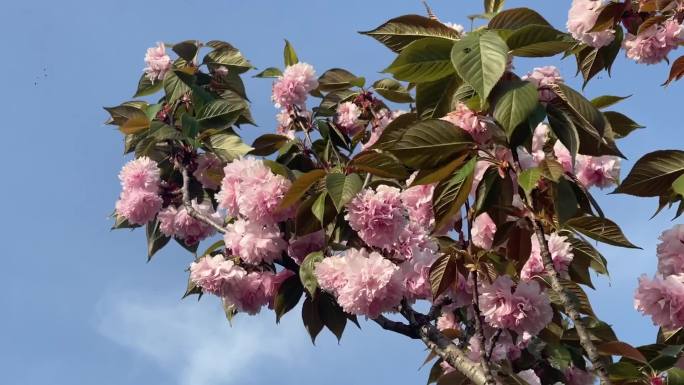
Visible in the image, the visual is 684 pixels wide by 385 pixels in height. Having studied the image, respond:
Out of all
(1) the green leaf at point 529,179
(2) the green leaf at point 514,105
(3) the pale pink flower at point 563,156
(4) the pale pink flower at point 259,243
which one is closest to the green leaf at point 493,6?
(2) the green leaf at point 514,105

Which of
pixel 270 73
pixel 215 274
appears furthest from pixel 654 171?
pixel 270 73

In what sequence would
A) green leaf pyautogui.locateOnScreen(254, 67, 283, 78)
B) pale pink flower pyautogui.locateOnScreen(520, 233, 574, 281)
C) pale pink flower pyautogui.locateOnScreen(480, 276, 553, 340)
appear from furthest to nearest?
green leaf pyautogui.locateOnScreen(254, 67, 283, 78) → pale pink flower pyautogui.locateOnScreen(520, 233, 574, 281) → pale pink flower pyautogui.locateOnScreen(480, 276, 553, 340)

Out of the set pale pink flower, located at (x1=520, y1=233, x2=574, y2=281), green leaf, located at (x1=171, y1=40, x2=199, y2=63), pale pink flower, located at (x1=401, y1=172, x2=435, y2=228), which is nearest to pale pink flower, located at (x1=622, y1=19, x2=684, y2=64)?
pale pink flower, located at (x1=520, y1=233, x2=574, y2=281)

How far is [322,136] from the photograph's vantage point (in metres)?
3.39

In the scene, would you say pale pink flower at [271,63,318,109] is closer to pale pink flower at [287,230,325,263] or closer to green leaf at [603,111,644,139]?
pale pink flower at [287,230,325,263]

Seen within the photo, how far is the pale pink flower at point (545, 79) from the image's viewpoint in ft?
7.03

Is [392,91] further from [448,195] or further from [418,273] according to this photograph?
[448,195]

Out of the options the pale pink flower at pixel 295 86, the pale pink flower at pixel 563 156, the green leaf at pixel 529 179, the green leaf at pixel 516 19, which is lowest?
the green leaf at pixel 529 179

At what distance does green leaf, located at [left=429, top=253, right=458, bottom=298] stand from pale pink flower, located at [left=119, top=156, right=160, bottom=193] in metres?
1.70

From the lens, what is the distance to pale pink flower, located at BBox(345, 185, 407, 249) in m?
2.46

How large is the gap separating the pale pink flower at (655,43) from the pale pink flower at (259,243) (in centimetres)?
162

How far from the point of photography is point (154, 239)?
3750mm

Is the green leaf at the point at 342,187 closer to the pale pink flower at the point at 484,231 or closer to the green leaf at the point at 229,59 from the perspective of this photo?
the pale pink flower at the point at 484,231

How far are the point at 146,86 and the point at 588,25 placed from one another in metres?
2.21
